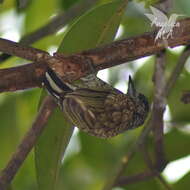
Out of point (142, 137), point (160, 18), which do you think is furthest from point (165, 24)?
point (142, 137)

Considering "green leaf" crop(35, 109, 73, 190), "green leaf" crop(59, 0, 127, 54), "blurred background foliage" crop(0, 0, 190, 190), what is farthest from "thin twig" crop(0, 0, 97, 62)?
"green leaf" crop(35, 109, 73, 190)

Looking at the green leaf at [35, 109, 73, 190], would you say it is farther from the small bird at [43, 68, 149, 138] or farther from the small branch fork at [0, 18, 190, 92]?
the small branch fork at [0, 18, 190, 92]

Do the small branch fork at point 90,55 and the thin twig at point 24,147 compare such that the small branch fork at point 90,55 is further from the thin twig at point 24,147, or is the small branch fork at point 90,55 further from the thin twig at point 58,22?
the thin twig at point 58,22

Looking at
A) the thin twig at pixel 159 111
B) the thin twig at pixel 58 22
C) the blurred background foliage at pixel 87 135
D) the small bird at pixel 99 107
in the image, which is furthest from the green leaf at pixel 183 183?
the thin twig at pixel 58 22

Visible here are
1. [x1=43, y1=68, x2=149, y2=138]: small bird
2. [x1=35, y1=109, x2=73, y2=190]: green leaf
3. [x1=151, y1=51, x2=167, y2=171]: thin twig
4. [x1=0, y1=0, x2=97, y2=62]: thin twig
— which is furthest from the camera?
[x1=0, y1=0, x2=97, y2=62]: thin twig

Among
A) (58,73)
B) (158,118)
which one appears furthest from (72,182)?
(58,73)

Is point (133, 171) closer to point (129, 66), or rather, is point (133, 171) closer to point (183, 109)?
point (183, 109)

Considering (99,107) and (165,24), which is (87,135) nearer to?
(99,107)
